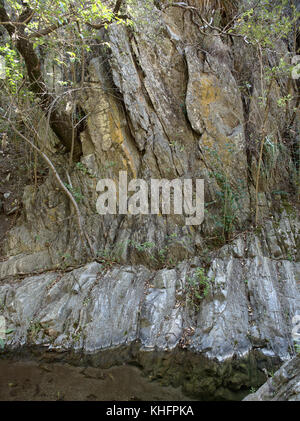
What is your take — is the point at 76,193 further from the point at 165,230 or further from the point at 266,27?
the point at 266,27

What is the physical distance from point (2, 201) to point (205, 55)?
286 inches

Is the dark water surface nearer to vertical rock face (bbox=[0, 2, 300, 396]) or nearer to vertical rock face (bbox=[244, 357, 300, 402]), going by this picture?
vertical rock face (bbox=[0, 2, 300, 396])

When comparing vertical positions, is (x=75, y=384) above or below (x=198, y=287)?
below

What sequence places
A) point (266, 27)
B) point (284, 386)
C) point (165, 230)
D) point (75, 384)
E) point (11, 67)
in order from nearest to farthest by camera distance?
1. point (284, 386)
2. point (75, 384)
3. point (11, 67)
4. point (266, 27)
5. point (165, 230)

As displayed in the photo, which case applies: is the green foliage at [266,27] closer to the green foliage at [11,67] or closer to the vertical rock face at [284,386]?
the green foliage at [11,67]

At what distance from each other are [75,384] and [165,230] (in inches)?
143

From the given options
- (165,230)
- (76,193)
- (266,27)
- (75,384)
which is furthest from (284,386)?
(266,27)

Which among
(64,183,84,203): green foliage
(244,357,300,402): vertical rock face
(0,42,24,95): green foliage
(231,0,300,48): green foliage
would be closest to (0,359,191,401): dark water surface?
(244,357,300,402): vertical rock face

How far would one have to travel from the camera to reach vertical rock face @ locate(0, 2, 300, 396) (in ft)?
16.6

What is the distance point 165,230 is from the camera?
649cm

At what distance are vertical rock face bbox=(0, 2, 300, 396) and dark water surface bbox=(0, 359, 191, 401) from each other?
62cm

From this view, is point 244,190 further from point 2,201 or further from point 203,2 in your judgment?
point 2,201

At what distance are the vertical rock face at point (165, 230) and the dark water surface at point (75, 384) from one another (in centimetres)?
62

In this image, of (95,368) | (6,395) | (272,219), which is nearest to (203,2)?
(272,219)
